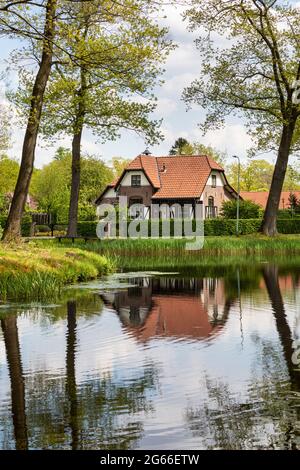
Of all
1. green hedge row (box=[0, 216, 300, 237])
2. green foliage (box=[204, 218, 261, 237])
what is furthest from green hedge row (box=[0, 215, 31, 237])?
green foliage (box=[204, 218, 261, 237])

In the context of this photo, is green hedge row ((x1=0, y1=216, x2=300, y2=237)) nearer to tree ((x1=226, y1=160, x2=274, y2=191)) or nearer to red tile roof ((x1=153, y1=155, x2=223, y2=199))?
red tile roof ((x1=153, y1=155, x2=223, y2=199))

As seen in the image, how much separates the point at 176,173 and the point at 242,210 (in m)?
13.1

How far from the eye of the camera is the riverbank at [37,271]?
16.2 metres

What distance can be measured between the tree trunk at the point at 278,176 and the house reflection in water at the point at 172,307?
19067 millimetres

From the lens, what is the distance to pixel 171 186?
216 feet

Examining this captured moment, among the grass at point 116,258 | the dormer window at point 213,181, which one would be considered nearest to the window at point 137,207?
the dormer window at point 213,181

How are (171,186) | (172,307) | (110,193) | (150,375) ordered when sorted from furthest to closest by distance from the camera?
(110,193), (171,186), (172,307), (150,375)

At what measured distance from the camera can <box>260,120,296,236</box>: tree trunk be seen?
3881 cm

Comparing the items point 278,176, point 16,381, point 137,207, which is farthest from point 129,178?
point 16,381

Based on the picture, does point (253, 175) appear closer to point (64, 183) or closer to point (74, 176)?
point (64, 183)

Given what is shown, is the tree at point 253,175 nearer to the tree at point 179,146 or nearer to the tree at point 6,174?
the tree at point 179,146

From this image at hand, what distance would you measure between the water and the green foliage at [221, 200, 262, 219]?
39.6 metres

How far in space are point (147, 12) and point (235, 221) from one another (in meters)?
33.8

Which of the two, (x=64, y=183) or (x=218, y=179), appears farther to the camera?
(x=64, y=183)
